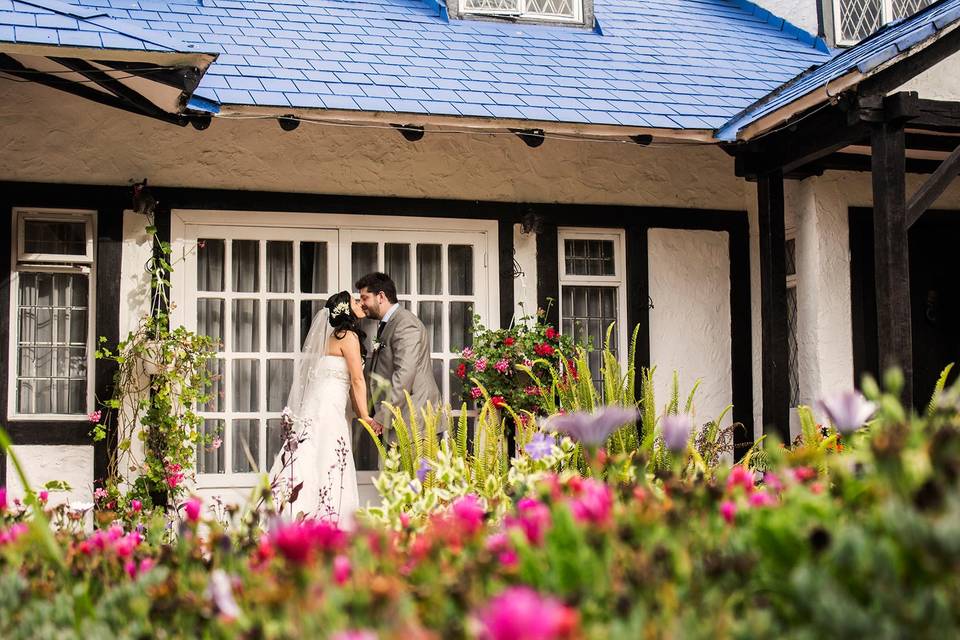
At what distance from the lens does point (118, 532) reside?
9.25 feet

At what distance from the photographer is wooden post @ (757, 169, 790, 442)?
7.20 meters

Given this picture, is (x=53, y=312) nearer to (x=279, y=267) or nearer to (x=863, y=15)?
(x=279, y=267)

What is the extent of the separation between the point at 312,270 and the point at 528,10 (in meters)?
3.05

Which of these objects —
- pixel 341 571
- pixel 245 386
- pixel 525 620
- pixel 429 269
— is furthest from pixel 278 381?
pixel 525 620

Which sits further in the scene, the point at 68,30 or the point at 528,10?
the point at 528,10

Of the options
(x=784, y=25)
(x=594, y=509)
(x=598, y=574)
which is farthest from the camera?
(x=784, y=25)

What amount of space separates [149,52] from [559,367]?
135 inches

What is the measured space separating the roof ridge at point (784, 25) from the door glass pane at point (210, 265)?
17.3ft

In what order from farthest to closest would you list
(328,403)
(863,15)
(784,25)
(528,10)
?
(784,25), (863,15), (528,10), (328,403)

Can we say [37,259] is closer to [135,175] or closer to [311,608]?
[135,175]

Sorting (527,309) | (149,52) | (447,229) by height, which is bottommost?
(527,309)

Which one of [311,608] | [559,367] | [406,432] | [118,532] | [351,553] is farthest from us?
[559,367]

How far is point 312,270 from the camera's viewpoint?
7340mm

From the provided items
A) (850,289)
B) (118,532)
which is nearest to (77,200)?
(118,532)
